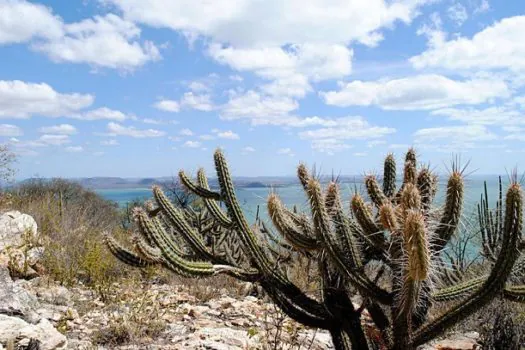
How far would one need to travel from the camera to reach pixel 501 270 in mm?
3141

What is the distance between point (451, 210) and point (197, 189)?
2.15m

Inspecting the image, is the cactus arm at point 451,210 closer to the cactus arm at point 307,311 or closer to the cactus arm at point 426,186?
the cactus arm at point 426,186

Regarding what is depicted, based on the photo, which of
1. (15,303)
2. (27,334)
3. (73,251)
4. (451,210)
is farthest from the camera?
(73,251)

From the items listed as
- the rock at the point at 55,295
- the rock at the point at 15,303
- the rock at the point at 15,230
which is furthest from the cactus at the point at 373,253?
the rock at the point at 15,230

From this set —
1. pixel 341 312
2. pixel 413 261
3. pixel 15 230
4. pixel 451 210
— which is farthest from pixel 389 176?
pixel 15 230

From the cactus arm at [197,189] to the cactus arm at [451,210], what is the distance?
188 cm

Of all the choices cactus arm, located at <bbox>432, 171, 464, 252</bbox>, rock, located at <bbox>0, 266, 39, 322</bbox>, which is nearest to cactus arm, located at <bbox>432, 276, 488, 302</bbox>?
cactus arm, located at <bbox>432, 171, 464, 252</bbox>

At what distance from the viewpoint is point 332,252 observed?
11.2 ft

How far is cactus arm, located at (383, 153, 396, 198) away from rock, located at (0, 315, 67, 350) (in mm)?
3016

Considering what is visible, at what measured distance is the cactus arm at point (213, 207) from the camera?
4668mm

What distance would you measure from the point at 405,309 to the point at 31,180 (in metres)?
21.9

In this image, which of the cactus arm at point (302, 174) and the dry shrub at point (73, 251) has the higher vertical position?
the cactus arm at point (302, 174)

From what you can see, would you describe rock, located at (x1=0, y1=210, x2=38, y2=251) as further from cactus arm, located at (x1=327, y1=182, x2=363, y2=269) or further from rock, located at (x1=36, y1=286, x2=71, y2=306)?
cactus arm, located at (x1=327, y1=182, x2=363, y2=269)

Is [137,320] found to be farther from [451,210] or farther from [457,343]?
[451,210]
